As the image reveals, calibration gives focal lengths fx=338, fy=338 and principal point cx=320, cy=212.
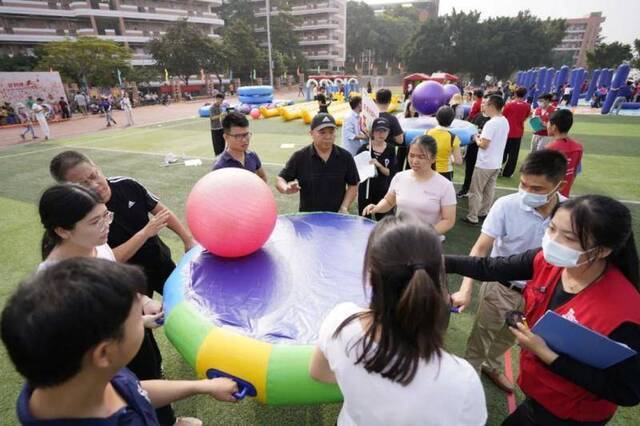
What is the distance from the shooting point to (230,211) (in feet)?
8.58

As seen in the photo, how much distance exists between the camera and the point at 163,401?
61.9 inches

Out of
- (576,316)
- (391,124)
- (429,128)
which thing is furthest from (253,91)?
(576,316)

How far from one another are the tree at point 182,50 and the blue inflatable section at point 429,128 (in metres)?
36.9

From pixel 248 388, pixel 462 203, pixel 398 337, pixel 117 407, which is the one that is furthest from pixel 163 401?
pixel 462 203

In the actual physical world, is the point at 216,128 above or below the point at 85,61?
below

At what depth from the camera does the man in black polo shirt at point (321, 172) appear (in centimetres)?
362

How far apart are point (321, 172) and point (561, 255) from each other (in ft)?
8.26

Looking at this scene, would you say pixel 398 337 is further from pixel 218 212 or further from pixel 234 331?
pixel 218 212

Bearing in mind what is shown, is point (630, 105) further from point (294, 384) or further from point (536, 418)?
point (294, 384)

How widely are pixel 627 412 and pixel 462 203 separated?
4538 mm

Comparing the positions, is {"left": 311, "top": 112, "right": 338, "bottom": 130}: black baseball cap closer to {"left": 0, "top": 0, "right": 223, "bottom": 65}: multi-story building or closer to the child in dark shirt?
the child in dark shirt

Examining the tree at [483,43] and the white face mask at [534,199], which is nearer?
the white face mask at [534,199]

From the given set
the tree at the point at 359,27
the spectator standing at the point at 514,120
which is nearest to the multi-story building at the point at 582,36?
the tree at the point at 359,27

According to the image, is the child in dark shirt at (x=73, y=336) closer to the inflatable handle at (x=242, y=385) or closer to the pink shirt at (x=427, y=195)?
the inflatable handle at (x=242, y=385)
